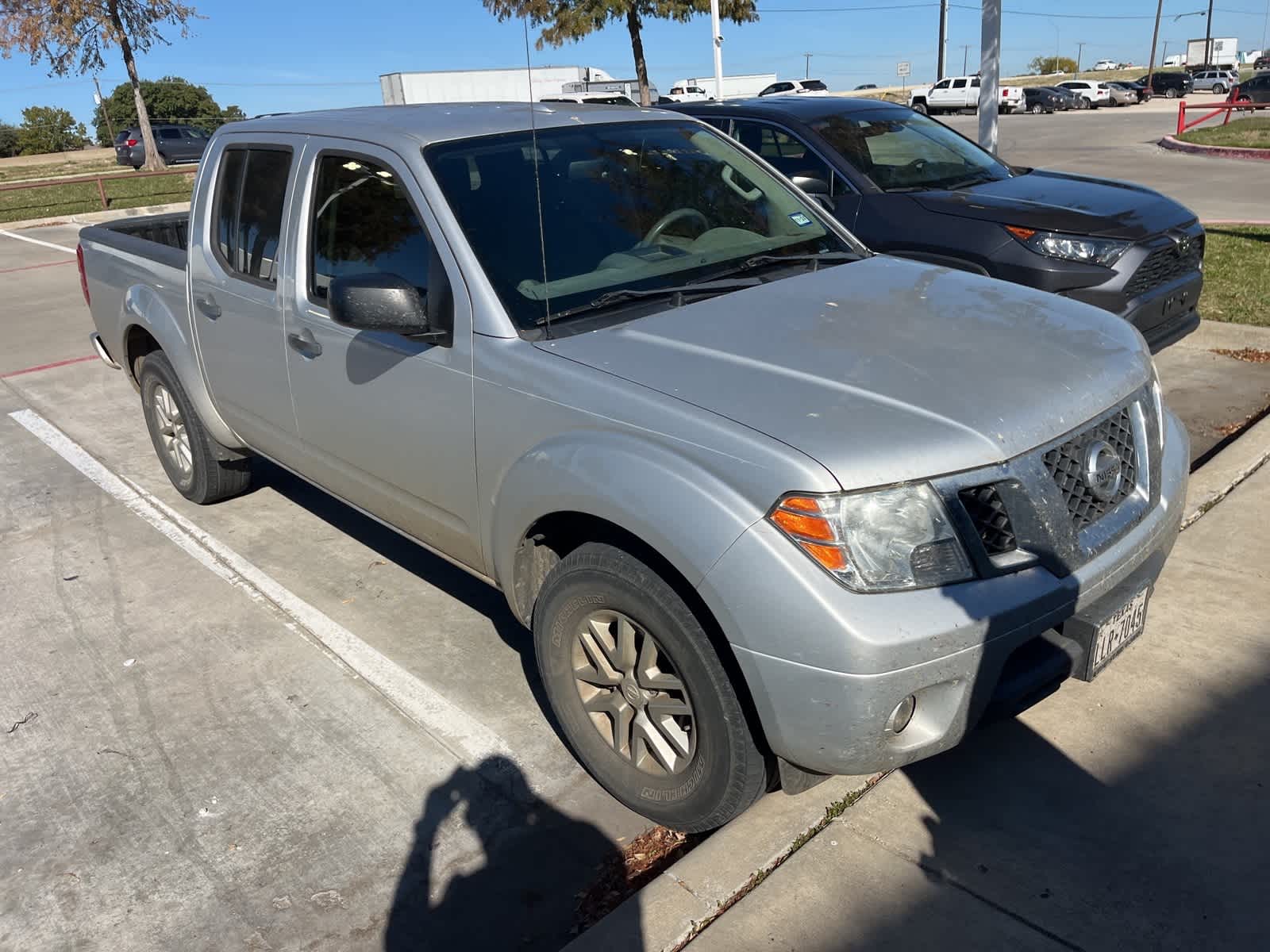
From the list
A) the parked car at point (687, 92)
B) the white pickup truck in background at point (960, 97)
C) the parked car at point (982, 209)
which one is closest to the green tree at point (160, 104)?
the parked car at point (687, 92)

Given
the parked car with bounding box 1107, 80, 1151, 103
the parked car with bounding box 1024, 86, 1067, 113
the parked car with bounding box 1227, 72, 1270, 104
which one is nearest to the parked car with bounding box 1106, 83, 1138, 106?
the parked car with bounding box 1107, 80, 1151, 103

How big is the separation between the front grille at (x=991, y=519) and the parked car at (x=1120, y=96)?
61.7 m

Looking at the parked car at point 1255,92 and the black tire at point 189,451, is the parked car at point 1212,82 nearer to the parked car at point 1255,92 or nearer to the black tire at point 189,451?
the parked car at point 1255,92

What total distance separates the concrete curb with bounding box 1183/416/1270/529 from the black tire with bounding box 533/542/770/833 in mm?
2781

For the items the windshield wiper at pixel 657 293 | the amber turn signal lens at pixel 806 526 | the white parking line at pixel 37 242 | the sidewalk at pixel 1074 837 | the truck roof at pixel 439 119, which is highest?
the truck roof at pixel 439 119

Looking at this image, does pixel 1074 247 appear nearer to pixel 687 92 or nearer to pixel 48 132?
pixel 687 92

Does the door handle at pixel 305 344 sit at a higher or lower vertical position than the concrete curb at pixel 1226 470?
higher

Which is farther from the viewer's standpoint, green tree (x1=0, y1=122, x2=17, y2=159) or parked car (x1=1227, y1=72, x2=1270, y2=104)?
green tree (x1=0, y1=122, x2=17, y2=159)

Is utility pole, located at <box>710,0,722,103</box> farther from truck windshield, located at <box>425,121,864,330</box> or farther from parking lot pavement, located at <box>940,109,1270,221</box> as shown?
truck windshield, located at <box>425,121,864,330</box>

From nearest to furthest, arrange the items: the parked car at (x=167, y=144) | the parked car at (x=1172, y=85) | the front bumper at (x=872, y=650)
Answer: the front bumper at (x=872, y=650) < the parked car at (x=167, y=144) < the parked car at (x=1172, y=85)

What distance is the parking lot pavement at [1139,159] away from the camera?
1480 centimetres

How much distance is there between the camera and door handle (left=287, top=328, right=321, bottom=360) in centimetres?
387

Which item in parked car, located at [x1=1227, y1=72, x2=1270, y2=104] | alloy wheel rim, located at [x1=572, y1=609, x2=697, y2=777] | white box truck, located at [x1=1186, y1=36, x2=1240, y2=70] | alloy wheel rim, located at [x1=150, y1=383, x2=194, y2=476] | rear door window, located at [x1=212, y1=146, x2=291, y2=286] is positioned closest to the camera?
alloy wheel rim, located at [x1=572, y1=609, x2=697, y2=777]

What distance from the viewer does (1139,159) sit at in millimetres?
22859
